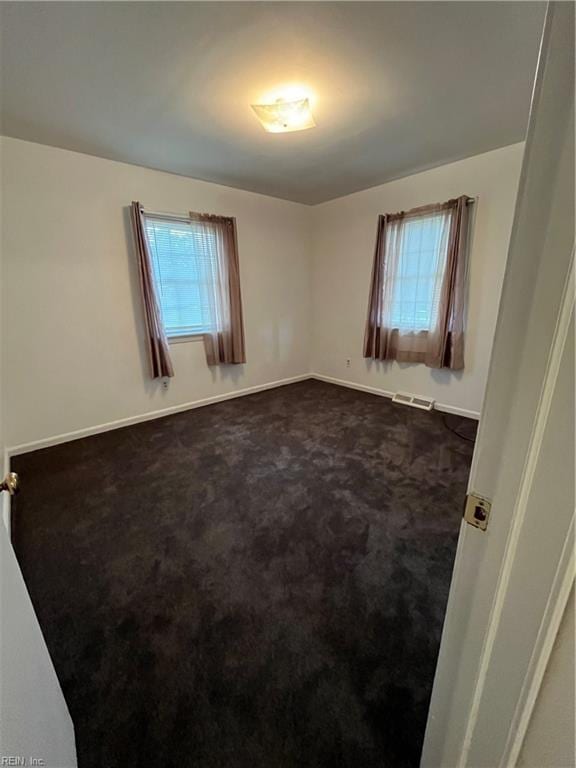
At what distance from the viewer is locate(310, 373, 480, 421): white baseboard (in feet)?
11.2

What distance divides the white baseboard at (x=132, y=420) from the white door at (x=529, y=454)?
3.35 m

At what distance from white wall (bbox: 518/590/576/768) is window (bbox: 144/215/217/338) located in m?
3.50

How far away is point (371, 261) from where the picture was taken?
12.8 feet

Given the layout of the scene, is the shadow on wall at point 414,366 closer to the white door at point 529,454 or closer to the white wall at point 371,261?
the white wall at point 371,261

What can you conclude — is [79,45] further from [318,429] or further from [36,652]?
[318,429]

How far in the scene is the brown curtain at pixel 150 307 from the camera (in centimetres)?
297

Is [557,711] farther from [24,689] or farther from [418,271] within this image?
[418,271]

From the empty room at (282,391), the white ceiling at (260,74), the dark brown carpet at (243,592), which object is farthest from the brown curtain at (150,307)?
the dark brown carpet at (243,592)

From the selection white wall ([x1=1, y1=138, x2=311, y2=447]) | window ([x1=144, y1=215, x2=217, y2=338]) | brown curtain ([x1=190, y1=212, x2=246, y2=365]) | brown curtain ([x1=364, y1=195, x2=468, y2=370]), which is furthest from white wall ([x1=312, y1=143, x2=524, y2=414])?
window ([x1=144, y1=215, x2=217, y2=338])

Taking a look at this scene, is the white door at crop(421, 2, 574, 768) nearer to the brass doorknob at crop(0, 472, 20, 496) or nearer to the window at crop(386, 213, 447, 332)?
the brass doorknob at crop(0, 472, 20, 496)

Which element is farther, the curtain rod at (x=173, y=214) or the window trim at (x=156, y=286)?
the window trim at (x=156, y=286)

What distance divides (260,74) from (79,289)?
7.29ft

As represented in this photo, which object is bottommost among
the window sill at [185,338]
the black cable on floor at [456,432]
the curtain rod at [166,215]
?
the black cable on floor at [456,432]

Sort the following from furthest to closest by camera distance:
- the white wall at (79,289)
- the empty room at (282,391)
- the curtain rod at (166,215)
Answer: the curtain rod at (166,215)
the white wall at (79,289)
the empty room at (282,391)
